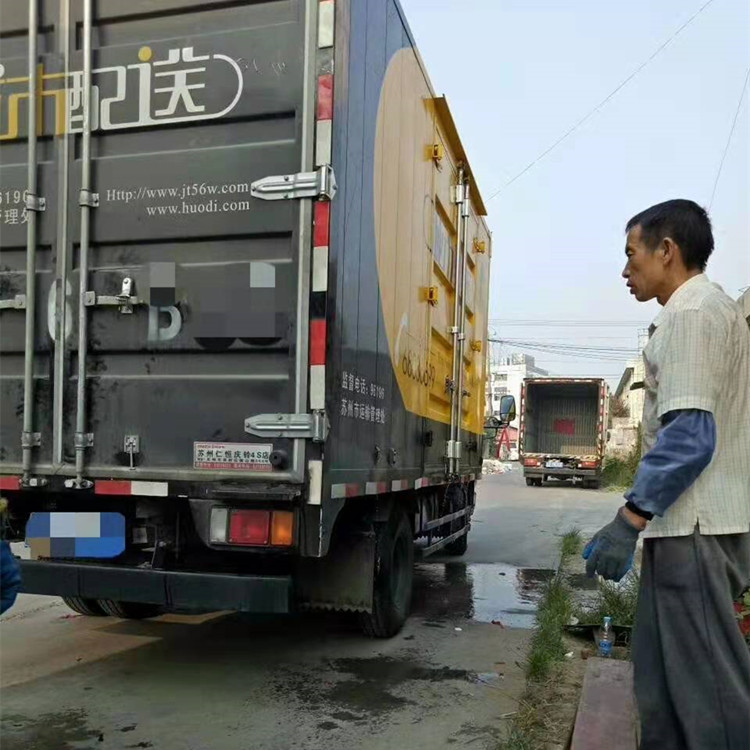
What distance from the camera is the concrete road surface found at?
3.39 meters

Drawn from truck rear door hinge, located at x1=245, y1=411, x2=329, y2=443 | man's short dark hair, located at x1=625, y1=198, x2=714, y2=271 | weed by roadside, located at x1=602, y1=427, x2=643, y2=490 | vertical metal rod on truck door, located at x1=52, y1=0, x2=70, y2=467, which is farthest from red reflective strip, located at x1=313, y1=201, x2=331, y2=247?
weed by roadside, located at x1=602, y1=427, x2=643, y2=490

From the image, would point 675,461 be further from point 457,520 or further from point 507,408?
point 507,408

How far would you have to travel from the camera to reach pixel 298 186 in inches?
133

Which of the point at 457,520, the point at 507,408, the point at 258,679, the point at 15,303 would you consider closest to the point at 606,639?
the point at 258,679

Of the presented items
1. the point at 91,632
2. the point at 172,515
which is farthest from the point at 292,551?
the point at 91,632

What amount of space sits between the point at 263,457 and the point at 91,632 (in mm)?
2485

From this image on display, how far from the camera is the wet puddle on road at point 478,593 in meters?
5.76

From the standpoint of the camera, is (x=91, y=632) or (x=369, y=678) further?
(x=91, y=632)

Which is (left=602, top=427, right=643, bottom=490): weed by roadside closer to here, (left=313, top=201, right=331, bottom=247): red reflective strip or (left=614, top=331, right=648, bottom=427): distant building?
(left=614, top=331, right=648, bottom=427): distant building

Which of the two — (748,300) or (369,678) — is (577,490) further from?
(369,678)

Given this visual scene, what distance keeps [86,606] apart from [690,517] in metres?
4.10

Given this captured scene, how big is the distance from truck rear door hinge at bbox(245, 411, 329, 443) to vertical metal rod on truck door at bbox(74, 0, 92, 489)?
0.85 m

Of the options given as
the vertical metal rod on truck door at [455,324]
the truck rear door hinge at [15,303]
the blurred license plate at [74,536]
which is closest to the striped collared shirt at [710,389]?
the blurred license plate at [74,536]

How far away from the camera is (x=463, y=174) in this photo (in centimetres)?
656
